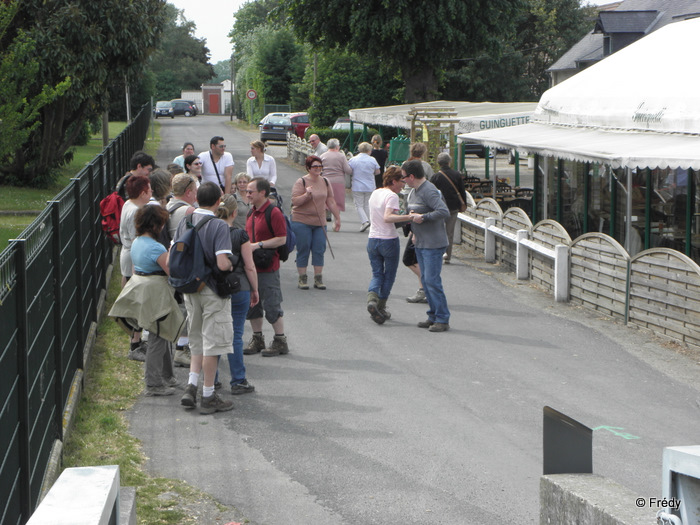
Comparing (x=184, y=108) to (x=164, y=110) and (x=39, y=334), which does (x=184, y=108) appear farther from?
(x=39, y=334)

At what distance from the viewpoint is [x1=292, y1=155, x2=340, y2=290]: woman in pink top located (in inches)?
471

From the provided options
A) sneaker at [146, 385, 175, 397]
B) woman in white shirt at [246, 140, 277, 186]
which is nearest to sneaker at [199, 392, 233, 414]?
sneaker at [146, 385, 175, 397]

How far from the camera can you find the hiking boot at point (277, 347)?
361 inches

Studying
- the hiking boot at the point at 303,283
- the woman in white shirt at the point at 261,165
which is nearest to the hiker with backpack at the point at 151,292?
the hiking boot at the point at 303,283

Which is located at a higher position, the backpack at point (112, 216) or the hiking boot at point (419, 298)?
the backpack at point (112, 216)

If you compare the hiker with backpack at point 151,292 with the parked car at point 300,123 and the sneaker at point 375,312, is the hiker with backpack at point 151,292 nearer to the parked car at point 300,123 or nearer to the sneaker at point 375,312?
the sneaker at point 375,312

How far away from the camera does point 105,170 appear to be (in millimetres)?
12633

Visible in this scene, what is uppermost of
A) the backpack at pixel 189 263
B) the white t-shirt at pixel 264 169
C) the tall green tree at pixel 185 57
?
the tall green tree at pixel 185 57

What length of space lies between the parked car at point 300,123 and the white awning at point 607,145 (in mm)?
29256

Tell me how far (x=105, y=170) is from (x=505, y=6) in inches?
1067

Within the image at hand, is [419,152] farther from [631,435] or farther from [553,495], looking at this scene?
[553,495]

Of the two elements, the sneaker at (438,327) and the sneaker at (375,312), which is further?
the sneaker at (375,312)

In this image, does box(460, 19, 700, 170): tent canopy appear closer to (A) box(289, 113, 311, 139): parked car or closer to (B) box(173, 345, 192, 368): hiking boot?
(B) box(173, 345, 192, 368): hiking boot

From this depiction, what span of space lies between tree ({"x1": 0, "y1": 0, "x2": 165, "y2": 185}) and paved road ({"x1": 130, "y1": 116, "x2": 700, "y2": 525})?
1353 cm
